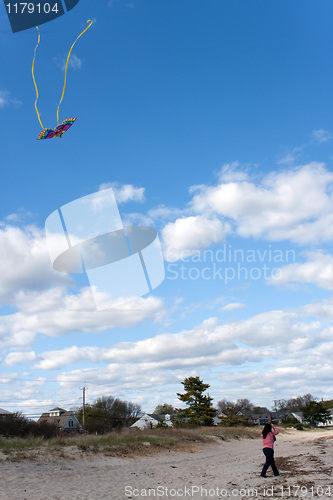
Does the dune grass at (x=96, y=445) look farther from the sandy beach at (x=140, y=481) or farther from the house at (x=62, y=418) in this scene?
the house at (x=62, y=418)

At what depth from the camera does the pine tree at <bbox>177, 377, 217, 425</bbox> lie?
147 feet

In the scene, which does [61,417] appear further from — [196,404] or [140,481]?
[140,481]

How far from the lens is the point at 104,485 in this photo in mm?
12414

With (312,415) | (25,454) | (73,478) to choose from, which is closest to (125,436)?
(25,454)

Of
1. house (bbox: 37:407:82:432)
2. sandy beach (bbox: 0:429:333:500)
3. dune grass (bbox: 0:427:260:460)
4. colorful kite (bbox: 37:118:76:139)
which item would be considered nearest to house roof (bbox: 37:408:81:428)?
house (bbox: 37:407:82:432)

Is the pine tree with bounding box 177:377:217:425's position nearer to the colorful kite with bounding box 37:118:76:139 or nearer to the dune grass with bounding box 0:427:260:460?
the dune grass with bounding box 0:427:260:460

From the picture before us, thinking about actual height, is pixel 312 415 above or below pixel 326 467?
below

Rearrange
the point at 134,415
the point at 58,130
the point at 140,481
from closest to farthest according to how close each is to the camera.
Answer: the point at 140,481 < the point at 58,130 < the point at 134,415

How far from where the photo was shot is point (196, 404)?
46.5m

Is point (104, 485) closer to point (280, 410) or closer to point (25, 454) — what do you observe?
point (25, 454)

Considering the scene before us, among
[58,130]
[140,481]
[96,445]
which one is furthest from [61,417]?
[58,130]

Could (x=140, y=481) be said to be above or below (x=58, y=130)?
below

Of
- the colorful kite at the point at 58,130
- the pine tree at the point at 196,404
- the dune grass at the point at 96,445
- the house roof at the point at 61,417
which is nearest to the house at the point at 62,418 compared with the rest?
the house roof at the point at 61,417

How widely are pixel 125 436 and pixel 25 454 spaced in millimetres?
9479
